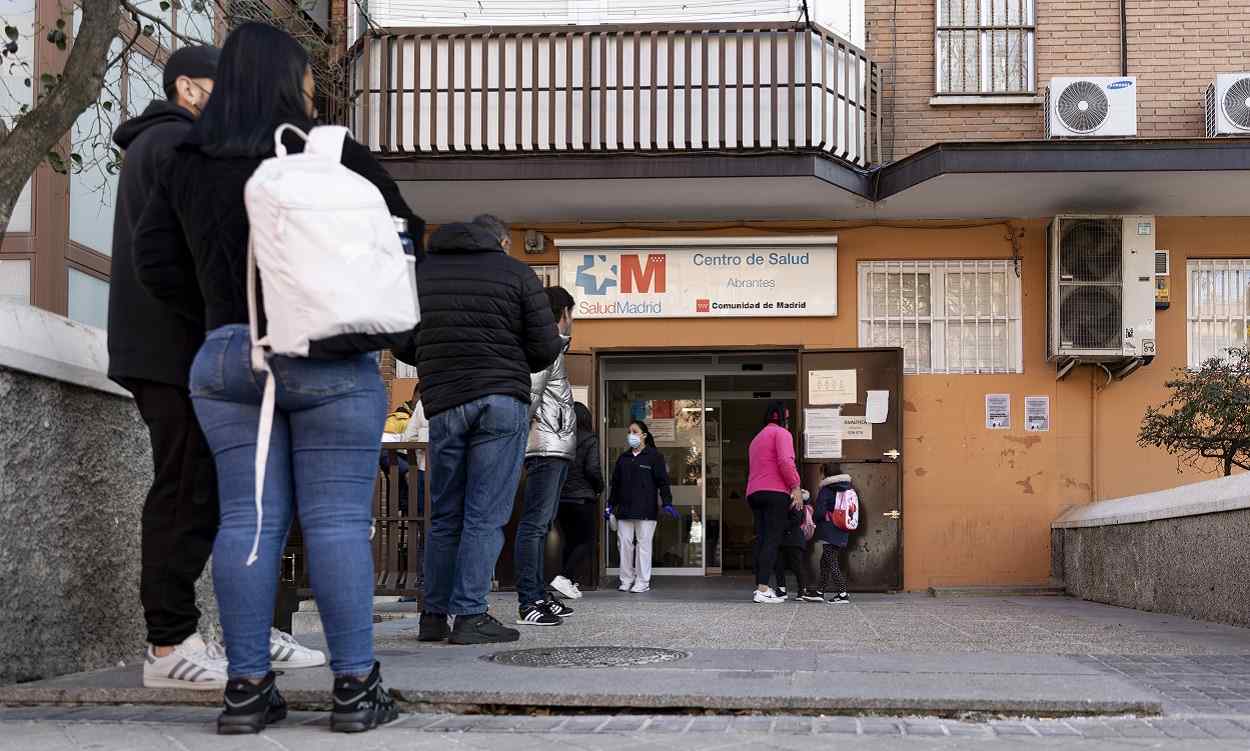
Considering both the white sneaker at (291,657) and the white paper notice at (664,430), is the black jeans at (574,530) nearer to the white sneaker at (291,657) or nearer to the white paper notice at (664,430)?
the white paper notice at (664,430)

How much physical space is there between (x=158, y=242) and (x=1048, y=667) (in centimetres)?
321

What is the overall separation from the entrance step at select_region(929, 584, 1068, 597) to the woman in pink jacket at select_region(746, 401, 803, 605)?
275cm

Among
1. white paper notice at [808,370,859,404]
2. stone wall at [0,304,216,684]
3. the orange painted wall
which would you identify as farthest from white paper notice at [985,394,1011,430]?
stone wall at [0,304,216,684]

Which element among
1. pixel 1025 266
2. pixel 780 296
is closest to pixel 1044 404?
pixel 1025 266

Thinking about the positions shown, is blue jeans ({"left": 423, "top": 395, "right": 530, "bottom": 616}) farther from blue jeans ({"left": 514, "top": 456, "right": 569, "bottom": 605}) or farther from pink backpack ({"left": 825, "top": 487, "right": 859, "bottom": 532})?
pink backpack ({"left": 825, "top": 487, "right": 859, "bottom": 532})

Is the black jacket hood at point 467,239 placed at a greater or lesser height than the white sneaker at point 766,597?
greater

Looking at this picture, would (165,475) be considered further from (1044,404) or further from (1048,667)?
(1044,404)

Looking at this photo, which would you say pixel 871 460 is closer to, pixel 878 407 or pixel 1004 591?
pixel 878 407

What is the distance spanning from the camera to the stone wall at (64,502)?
476 centimetres

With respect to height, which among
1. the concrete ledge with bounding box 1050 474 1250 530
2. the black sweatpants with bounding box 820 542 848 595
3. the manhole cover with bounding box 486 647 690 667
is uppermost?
the concrete ledge with bounding box 1050 474 1250 530

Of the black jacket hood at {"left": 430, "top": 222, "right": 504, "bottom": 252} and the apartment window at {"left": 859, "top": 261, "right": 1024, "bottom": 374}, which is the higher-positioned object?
the apartment window at {"left": 859, "top": 261, "right": 1024, "bottom": 374}

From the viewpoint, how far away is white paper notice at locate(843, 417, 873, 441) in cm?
1466

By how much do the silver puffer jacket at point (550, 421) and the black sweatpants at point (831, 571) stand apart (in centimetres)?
500

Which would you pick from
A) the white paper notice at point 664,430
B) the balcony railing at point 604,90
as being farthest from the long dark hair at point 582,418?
the white paper notice at point 664,430
